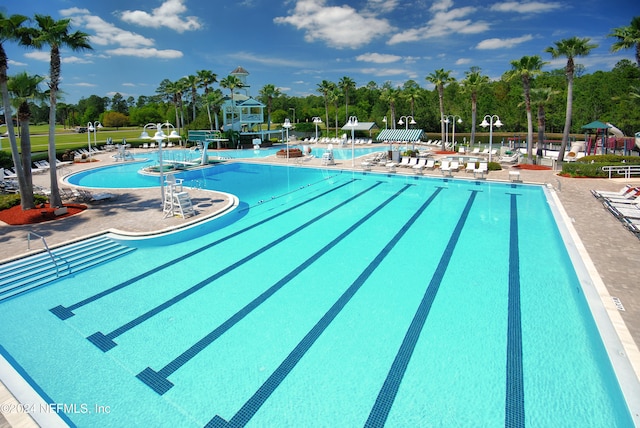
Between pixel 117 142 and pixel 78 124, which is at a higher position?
pixel 78 124

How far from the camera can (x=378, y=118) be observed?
5619cm

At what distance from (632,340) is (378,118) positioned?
178 feet

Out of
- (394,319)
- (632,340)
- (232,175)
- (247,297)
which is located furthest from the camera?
(232,175)

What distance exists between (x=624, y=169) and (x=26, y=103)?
26517 mm

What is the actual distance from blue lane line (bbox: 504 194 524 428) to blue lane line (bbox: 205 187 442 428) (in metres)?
2.90

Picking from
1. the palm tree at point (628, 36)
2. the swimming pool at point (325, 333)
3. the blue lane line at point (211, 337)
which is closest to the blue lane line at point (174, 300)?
the swimming pool at point (325, 333)

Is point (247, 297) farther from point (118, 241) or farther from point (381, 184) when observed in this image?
point (381, 184)

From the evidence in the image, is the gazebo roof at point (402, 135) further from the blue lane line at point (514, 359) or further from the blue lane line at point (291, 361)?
the blue lane line at point (291, 361)

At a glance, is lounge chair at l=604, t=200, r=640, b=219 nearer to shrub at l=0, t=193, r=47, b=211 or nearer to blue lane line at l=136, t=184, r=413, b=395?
blue lane line at l=136, t=184, r=413, b=395

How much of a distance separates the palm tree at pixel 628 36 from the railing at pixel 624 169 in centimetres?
529

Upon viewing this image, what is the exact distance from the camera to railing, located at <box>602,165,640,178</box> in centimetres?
1775

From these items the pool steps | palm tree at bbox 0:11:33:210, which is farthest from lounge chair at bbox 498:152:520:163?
palm tree at bbox 0:11:33:210

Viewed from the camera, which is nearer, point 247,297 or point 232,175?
point 247,297

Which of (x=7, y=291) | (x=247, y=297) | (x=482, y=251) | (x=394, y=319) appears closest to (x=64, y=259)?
(x=7, y=291)
